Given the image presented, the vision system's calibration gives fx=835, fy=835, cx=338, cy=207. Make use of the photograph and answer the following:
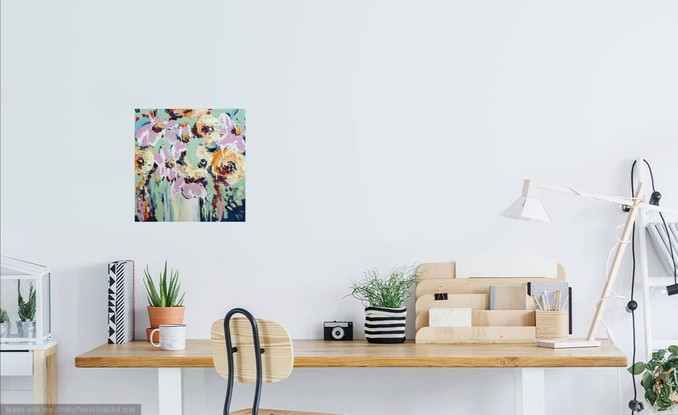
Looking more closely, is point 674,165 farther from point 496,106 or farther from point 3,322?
point 3,322

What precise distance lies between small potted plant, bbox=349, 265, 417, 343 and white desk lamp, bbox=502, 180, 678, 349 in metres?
0.48

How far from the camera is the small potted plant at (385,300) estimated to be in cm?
288

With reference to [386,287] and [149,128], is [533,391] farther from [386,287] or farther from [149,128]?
[149,128]

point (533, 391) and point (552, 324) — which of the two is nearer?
point (533, 391)

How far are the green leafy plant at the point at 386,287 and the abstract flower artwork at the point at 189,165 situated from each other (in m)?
0.51

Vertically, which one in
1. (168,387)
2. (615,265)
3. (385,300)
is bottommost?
(168,387)

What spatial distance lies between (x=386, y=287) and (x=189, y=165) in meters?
0.86

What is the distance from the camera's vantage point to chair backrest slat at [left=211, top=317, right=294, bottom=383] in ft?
7.55

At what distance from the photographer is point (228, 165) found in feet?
10.1

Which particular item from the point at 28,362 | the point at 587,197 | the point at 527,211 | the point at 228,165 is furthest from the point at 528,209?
the point at 28,362

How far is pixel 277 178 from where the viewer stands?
3.08 meters

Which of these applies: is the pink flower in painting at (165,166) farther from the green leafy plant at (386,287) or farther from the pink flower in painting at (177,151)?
the green leafy plant at (386,287)

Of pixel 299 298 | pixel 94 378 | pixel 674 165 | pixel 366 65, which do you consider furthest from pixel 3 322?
pixel 674 165

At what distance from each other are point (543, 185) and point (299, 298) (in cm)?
99
